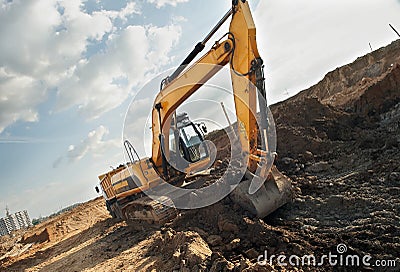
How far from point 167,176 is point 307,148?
506 centimetres

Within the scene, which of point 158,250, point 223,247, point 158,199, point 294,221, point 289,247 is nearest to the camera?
point 289,247

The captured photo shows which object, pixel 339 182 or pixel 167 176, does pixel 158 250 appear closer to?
pixel 167 176

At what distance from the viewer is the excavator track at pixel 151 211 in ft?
26.8

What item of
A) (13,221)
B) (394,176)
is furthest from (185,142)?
(13,221)

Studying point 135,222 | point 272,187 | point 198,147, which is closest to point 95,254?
point 135,222

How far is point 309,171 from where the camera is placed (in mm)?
9719

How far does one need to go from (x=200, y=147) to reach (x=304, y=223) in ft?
13.4

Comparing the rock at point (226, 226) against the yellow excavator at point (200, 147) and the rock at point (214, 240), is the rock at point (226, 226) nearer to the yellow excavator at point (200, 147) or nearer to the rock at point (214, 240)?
the rock at point (214, 240)

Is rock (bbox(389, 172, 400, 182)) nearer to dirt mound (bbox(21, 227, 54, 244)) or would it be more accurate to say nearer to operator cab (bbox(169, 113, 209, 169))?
operator cab (bbox(169, 113, 209, 169))

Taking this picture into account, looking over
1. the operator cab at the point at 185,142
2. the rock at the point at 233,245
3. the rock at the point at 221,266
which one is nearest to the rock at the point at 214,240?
the rock at the point at 233,245

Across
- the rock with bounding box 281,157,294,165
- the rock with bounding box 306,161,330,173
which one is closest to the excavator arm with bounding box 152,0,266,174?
the rock with bounding box 306,161,330,173

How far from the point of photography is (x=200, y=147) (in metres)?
9.60

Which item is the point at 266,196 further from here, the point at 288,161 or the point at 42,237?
the point at 42,237

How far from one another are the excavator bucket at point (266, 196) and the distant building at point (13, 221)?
61689 millimetres
